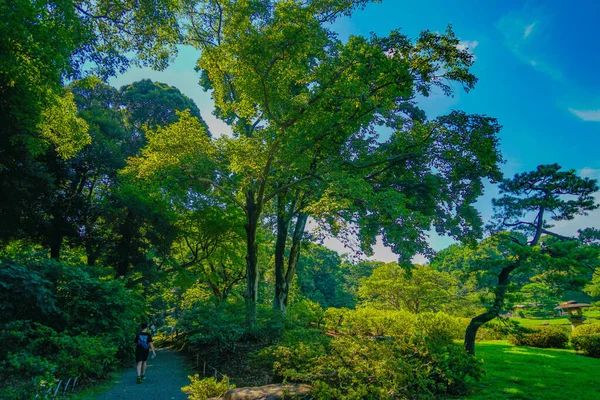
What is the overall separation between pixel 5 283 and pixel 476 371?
10.2 m

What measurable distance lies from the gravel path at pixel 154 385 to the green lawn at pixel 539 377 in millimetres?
6544

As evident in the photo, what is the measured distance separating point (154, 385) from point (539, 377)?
9.57 m

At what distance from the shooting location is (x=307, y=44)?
8.65 meters

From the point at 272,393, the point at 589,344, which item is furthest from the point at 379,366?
the point at 589,344

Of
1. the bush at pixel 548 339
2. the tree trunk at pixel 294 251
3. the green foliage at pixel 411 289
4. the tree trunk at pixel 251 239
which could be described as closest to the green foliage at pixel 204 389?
the tree trunk at pixel 251 239

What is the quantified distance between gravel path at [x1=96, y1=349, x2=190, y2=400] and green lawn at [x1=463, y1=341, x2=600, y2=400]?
258 inches

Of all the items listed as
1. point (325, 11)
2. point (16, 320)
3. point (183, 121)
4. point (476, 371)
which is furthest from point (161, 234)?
point (476, 371)

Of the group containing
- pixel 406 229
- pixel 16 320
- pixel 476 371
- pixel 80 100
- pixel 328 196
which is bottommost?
pixel 476 371

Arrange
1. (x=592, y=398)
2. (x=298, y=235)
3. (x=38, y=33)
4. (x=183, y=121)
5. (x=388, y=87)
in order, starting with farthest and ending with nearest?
1. (x=298, y=235)
2. (x=183, y=121)
3. (x=388, y=87)
4. (x=592, y=398)
5. (x=38, y=33)

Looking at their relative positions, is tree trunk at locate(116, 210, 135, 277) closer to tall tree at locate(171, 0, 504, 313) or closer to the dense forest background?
the dense forest background

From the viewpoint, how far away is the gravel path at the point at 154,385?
7.01 meters

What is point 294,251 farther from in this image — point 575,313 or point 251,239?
point 575,313

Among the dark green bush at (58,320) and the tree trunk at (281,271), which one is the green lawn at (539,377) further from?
the dark green bush at (58,320)

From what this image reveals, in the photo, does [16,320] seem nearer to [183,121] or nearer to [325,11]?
[183,121]
